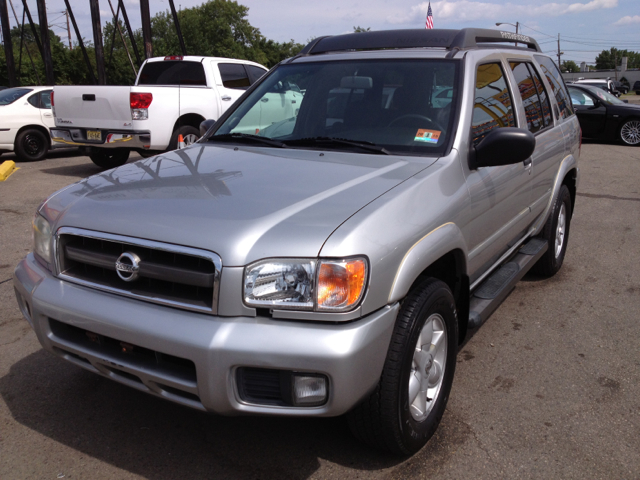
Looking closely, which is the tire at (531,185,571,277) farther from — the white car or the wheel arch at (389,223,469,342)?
the white car

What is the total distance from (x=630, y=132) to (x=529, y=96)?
13.1 m

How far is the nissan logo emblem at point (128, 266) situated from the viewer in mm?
2330

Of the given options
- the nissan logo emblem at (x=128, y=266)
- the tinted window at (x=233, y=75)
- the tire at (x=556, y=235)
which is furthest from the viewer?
the tinted window at (x=233, y=75)

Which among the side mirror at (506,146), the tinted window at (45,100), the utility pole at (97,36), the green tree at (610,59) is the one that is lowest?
the green tree at (610,59)

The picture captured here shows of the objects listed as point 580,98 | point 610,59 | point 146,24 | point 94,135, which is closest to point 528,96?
point 94,135

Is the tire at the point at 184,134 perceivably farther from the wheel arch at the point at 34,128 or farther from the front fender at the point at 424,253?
the front fender at the point at 424,253

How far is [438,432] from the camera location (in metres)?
2.88

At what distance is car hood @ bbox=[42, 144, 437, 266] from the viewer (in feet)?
7.26

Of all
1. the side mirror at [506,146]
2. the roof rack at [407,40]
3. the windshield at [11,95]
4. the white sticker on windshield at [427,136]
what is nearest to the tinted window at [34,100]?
the windshield at [11,95]

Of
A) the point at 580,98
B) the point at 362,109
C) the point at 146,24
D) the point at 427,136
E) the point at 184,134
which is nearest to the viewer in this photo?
the point at 427,136

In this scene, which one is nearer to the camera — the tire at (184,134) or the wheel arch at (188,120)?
the tire at (184,134)

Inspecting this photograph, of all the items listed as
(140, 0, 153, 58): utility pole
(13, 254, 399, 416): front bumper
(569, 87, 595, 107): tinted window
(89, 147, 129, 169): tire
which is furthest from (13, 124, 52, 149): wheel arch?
(569, 87, 595, 107): tinted window

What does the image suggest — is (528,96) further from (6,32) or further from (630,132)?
(6,32)

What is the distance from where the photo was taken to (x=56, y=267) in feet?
8.57
